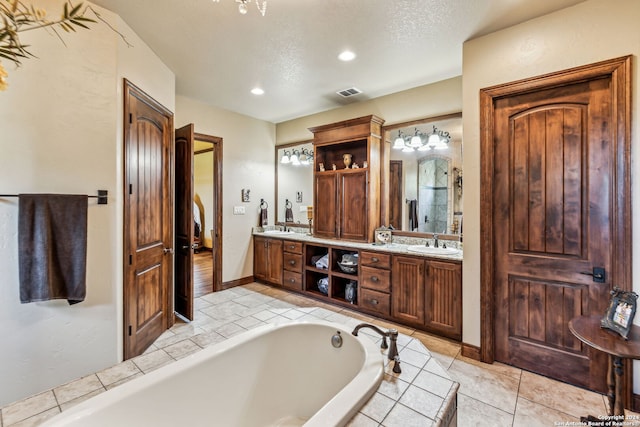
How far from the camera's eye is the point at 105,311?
2174 millimetres

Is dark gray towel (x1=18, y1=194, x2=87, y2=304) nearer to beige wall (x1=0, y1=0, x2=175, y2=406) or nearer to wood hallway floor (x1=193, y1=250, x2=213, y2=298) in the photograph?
beige wall (x1=0, y1=0, x2=175, y2=406)

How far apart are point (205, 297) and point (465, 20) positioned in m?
4.16

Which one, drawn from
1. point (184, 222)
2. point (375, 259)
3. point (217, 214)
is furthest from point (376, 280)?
point (217, 214)

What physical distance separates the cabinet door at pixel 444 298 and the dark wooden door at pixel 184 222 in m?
2.50

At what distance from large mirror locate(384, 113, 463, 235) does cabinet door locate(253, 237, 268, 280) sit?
2044mm

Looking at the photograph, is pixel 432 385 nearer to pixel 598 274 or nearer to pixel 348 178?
pixel 598 274

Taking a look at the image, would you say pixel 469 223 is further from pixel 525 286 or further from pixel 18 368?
pixel 18 368

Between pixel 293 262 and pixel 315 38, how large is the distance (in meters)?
2.80

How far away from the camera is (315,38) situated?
8.25 feet

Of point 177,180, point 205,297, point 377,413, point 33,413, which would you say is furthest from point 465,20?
point 205,297

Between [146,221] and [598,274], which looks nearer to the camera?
[598,274]

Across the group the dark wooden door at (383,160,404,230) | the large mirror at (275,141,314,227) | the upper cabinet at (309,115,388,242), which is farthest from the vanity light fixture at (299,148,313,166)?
the dark wooden door at (383,160,404,230)

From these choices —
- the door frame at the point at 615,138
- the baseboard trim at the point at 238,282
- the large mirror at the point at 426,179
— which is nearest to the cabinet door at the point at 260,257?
the baseboard trim at the point at 238,282

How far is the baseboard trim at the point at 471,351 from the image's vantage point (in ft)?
8.20
